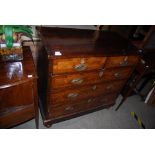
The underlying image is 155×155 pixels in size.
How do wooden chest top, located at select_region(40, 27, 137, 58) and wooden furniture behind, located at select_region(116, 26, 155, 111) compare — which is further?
wooden furniture behind, located at select_region(116, 26, 155, 111)

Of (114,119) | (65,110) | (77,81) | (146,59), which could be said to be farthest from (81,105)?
(146,59)

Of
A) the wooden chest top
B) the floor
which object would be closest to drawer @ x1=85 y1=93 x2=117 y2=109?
the floor

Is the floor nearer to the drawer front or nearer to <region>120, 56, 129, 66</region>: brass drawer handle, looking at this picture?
the drawer front

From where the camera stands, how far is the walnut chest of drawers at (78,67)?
1040mm

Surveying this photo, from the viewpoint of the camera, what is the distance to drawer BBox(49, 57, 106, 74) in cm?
101

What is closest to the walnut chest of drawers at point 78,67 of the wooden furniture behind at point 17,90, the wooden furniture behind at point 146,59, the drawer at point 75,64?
the drawer at point 75,64

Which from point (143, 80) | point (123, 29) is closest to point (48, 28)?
point (123, 29)

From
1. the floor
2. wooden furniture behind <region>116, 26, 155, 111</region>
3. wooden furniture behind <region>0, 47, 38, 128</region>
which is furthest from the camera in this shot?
the floor

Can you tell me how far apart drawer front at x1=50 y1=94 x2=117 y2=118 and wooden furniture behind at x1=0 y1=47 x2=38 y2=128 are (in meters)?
0.31

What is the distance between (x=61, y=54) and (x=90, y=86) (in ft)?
1.82

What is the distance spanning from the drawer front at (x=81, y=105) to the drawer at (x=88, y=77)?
1.04 ft

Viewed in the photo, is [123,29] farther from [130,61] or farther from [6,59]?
[6,59]
